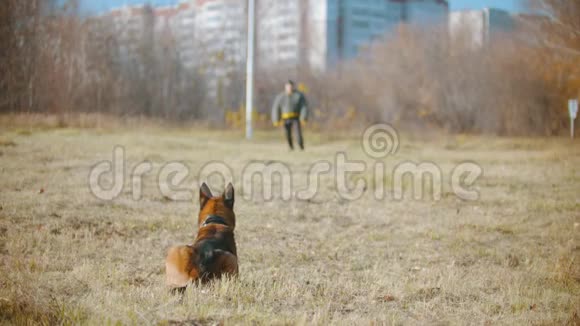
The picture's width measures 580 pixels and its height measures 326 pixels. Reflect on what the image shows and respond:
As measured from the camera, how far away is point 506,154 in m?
17.2

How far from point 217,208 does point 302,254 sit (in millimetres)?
1491

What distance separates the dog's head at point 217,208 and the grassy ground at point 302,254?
521mm

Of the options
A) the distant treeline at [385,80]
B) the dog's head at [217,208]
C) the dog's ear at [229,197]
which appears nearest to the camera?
the dog's head at [217,208]

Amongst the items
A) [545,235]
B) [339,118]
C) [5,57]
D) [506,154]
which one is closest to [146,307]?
[545,235]

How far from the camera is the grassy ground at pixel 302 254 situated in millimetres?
3975

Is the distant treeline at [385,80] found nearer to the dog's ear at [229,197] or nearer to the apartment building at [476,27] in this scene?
the apartment building at [476,27]

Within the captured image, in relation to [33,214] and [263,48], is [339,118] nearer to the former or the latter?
[263,48]

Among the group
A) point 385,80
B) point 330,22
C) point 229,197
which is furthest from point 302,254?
point 330,22

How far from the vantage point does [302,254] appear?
6094 millimetres

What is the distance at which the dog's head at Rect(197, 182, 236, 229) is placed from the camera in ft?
15.9

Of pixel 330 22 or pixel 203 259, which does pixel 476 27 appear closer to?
pixel 203 259

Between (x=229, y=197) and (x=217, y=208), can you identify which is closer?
(x=217, y=208)

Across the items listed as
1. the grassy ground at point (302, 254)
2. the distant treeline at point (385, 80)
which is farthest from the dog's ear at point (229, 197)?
→ the distant treeline at point (385, 80)

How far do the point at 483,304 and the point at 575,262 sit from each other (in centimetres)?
214
